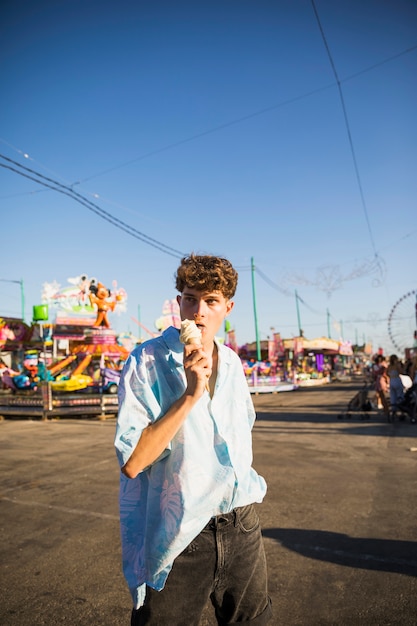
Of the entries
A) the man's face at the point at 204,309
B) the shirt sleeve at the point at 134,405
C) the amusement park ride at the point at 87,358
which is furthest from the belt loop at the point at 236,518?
the amusement park ride at the point at 87,358

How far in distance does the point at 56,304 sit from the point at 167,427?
77.7 feet

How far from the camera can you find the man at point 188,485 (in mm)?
1403

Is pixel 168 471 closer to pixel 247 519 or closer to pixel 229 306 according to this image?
pixel 247 519

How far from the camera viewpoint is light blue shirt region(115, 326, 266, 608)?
141 centimetres

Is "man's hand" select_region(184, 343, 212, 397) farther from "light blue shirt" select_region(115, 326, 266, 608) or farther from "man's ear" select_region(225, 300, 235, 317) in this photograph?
"man's ear" select_region(225, 300, 235, 317)

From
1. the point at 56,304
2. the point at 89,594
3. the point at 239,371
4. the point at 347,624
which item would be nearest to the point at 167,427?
the point at 239,371

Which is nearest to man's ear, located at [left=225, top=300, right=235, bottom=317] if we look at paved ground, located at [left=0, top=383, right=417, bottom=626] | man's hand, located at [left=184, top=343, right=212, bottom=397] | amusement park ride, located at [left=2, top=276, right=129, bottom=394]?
man's hand, located at [left=184, top=343, right=212, bottom=397]

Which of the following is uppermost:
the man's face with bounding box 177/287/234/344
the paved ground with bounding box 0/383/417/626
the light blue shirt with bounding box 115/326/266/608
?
the man's face with bounding box 177/287/234/344

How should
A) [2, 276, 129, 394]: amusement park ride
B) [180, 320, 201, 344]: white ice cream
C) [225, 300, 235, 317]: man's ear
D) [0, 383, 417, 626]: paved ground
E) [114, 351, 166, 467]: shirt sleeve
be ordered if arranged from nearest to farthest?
[114, 351, 166, 467]: shirt sleeve
[180, 320, 201, 344]: white ice cream
[225, 300, 235, 317]: man's ear
[0, 383, 417, 626]: paved ground
[2, 276, 129, 394]: amusement park ride

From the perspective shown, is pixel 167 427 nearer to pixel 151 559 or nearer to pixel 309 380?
pixel 151 559

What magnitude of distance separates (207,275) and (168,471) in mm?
743

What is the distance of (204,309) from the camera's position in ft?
5.56

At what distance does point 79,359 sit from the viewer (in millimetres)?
21812

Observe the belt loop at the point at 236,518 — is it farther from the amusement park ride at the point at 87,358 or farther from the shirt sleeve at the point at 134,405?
the amusement park ride at the point at 87,358
